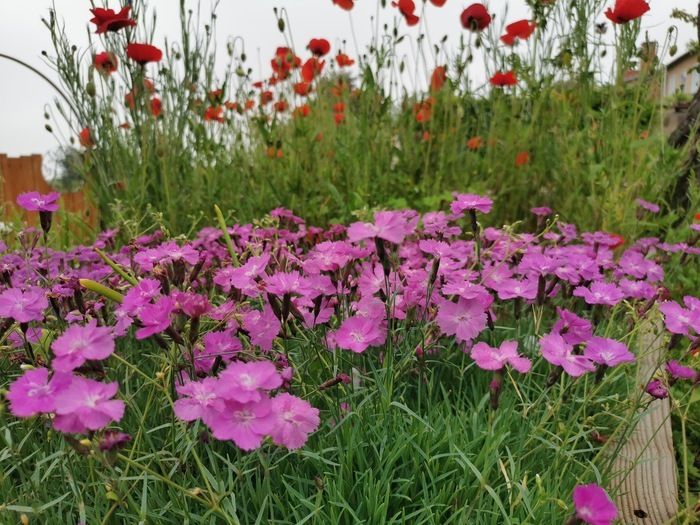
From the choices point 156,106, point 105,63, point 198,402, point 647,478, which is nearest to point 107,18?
point 105,63

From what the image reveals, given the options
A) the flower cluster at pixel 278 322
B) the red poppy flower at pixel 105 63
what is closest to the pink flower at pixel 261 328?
the flower cluster at pixel 278 322

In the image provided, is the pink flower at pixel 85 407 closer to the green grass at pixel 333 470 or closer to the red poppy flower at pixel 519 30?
the green grass at pixel 333 470

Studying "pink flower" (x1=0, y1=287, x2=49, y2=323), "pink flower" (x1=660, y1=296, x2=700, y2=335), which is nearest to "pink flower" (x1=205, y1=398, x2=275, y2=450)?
"pink flower" (x1=0, y1=287, x2=49, y2=323)

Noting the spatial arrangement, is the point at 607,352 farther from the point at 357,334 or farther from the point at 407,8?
the point at 407,8

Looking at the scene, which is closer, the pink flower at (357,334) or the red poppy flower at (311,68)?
the pink flower at (357,334)

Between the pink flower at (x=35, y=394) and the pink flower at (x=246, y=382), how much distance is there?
22 centimetres

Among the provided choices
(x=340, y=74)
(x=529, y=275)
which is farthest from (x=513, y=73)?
(x=529, y=275)

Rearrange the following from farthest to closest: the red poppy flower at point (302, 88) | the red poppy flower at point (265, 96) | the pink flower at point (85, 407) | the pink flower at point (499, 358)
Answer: the red poppy flower at point (265, 96) < the red poppy flower at point (302, 88) < the pink flower at point (499, 358) < the pink flower at point (85, 407)

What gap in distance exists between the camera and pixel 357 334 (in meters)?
1.20

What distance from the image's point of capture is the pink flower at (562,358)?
1.06 m

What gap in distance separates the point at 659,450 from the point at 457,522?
85cm

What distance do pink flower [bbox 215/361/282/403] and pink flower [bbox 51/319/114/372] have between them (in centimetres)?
18

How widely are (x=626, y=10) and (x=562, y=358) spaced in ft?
7.64

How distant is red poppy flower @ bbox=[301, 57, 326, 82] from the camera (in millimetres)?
3662
